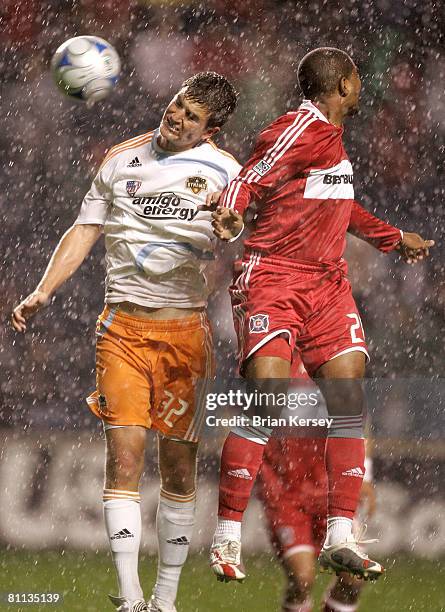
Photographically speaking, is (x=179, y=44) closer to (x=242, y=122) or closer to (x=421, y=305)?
(x=242, y=122)

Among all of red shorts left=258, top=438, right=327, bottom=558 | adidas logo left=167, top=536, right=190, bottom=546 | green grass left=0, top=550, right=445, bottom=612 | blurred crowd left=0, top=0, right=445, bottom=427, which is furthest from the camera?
blurred crowd left=0, top=0, right=445, bottom=427

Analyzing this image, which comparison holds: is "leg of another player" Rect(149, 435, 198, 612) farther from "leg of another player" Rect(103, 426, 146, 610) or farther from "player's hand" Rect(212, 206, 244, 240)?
"player's hand" Rect(212, 206, 244, 240)

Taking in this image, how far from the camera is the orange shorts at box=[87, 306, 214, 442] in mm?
3258

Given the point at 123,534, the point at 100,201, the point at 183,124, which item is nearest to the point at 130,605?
the point at 123,534

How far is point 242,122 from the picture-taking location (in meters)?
3.96

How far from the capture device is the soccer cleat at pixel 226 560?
306cm

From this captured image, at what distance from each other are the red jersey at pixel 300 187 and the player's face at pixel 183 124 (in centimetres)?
25

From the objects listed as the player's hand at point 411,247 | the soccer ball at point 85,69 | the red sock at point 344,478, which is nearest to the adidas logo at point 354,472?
the red sock at point 344,478

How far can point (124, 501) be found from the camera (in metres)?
3.27

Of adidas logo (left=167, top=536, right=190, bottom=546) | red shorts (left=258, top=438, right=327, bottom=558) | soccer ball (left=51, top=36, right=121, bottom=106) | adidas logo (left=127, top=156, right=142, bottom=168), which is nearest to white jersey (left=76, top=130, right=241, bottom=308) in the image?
adidas logo (left=127, top=156, right=142, bottom=168)

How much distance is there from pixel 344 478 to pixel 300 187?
815 mm

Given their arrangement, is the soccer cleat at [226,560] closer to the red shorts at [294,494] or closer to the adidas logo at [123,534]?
the adidas logo at [123,534]

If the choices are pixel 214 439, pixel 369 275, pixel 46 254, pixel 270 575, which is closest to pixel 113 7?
pixel 46 254

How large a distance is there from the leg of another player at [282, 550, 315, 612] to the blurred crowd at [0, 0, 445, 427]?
3.08 ft
